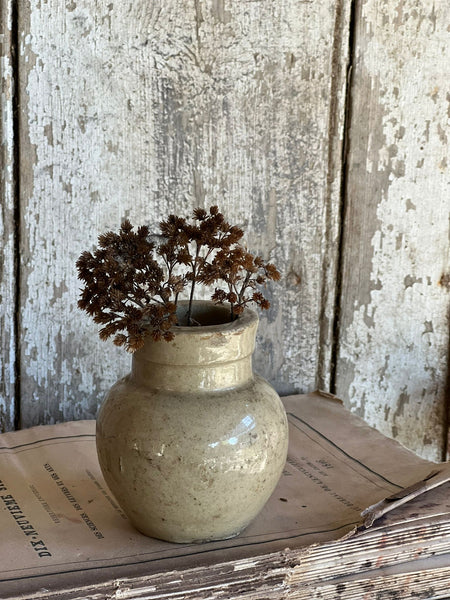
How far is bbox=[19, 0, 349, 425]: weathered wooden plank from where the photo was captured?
955 mm

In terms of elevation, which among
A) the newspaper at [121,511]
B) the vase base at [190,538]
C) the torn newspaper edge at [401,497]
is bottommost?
the newspaper at [121,511]

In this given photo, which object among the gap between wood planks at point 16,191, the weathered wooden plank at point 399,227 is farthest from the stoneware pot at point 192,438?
the weathered wooden plank at point 399,227

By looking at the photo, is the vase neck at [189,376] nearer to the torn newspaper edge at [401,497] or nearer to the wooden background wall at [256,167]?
the torn newspaper edge at [401,497]

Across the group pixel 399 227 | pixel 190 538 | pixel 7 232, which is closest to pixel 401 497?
pixel 190 538

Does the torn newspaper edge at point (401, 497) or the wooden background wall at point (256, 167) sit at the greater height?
the wooden background wall at point (256, 167)

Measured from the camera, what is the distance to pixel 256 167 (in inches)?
41.0

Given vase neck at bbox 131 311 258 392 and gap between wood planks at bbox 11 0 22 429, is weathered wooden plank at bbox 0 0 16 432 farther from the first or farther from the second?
vase neck at bbox 131 311 258 392

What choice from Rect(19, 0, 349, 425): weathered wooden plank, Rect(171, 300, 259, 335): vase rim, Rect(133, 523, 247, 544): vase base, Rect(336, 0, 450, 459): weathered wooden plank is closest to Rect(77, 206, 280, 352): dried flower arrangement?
Rect(171, 300, 259, 335): vase rim

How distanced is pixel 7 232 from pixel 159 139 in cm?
23

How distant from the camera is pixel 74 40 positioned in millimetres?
943

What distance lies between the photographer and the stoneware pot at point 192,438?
666mm

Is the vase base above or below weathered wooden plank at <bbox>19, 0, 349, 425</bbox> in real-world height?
below

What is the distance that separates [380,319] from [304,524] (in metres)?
0.45

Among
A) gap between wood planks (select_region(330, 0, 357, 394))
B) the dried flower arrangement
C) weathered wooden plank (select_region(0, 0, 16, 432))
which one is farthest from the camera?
gap between wood planks (select_region(330, 0, 357, 394))
